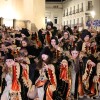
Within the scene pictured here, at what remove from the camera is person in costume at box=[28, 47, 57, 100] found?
8.44 meters

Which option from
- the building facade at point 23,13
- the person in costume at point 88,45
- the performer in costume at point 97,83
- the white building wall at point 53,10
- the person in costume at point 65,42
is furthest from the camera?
A: the white building wall at point 53,10

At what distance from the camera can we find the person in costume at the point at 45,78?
332 inches

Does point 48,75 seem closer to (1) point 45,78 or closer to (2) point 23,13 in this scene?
(1) point 45,78

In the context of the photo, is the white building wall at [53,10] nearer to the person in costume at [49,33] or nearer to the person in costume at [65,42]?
the person in costume at [49,33]

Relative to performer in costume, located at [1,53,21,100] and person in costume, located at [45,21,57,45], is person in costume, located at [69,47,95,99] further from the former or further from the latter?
person in costume, located at [45,21,57,45]

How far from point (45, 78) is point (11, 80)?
0.79m

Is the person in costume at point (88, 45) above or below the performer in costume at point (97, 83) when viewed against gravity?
above

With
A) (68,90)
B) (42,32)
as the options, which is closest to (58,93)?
(68,90)

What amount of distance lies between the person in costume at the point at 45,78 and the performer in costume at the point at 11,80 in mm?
430

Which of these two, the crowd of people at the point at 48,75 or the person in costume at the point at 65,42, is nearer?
the crowd of people at the point at 48,75

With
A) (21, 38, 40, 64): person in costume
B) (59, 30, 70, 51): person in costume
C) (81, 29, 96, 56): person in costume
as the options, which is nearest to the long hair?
(21, 38, 40, 64): person in costume

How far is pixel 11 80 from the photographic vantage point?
848cm

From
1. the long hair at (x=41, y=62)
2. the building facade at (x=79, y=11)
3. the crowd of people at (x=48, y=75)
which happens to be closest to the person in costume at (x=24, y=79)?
the crowd of people at (x=48, y=75)

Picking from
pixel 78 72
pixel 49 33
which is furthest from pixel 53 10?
pixel 78 72
